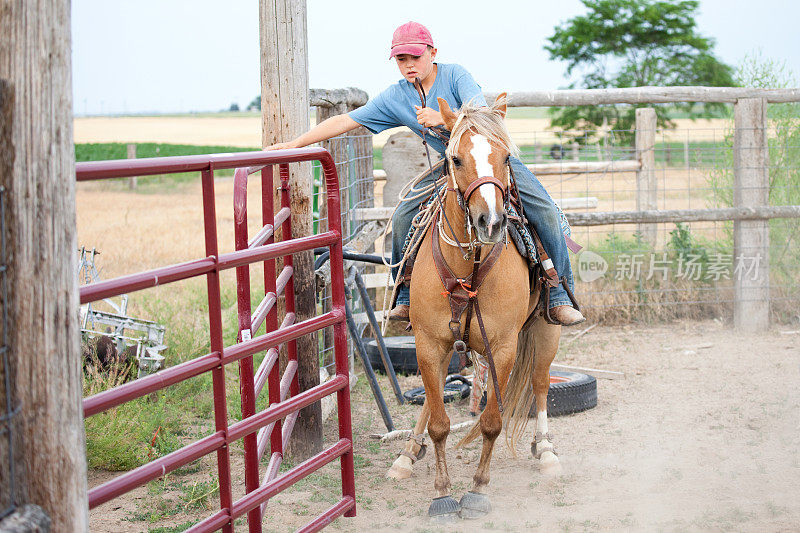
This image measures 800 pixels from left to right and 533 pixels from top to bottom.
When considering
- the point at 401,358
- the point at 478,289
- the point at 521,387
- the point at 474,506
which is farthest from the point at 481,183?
the point at 401,358

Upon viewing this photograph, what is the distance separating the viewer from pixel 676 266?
8.88 m

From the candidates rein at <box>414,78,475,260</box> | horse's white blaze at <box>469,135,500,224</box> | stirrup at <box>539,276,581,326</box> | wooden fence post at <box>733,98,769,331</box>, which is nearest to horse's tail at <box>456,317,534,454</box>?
stirrup at <box>539,276,581,326</box>

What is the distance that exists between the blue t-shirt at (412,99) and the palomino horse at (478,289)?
416 millimetres

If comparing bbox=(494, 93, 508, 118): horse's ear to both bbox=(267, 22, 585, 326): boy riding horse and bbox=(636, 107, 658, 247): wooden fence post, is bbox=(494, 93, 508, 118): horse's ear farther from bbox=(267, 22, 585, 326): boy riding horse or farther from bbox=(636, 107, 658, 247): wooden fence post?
bbox=(636, 107, 658, 247): wooden fence post

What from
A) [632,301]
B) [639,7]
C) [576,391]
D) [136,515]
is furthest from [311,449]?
[639,7]

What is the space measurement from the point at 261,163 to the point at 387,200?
178 inches

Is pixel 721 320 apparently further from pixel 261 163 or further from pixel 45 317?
pixel 45 317

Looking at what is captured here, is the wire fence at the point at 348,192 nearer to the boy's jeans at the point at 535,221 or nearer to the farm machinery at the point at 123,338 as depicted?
the boy's jeans at the point at 535,221

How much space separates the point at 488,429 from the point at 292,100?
216cm

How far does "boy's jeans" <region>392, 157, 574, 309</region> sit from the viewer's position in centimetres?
459

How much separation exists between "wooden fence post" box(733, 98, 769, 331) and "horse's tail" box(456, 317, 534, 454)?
4144mm

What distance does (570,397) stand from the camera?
232 inches

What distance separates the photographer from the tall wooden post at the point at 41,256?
200 cm

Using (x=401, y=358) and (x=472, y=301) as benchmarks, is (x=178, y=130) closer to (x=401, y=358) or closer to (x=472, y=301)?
(x=401, y=358)
